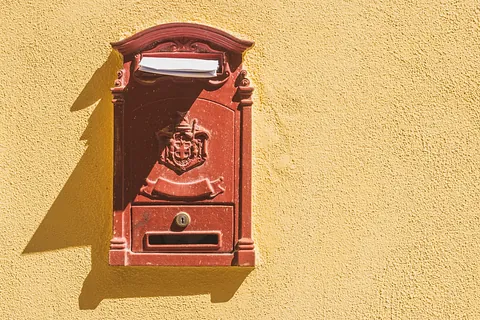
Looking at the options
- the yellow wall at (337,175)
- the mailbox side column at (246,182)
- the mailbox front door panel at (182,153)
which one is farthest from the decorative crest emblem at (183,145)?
the yellow wall at (337,175)

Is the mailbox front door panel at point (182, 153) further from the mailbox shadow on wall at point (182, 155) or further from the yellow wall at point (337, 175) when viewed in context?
the yellow wall at point (337, 175)

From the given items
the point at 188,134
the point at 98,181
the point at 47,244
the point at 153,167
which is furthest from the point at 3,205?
the point at 188,134

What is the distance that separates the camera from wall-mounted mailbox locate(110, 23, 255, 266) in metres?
2.14

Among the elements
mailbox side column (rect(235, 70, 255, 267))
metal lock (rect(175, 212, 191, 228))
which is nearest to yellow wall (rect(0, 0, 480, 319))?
mailbox side column (rect(235, 70, 255, 267))

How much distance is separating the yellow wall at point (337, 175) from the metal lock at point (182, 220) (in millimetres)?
266

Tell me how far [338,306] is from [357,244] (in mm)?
303

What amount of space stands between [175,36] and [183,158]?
1.77ft

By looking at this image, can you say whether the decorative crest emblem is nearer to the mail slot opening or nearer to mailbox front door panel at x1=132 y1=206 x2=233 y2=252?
mailbox front door panel at x1=132 y1=206 x2=233 y2=252

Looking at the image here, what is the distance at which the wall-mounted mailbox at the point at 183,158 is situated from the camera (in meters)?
2.14

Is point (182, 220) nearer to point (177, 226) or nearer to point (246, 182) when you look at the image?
point (177, 226)

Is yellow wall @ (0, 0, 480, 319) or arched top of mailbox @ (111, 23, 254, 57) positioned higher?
arched top of mailbox @ (111, 23, 254, 57)

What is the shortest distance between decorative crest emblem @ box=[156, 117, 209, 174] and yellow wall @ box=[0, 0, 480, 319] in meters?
0.28

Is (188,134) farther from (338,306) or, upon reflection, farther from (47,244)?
(338,306)

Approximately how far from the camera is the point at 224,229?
2.17 metres
